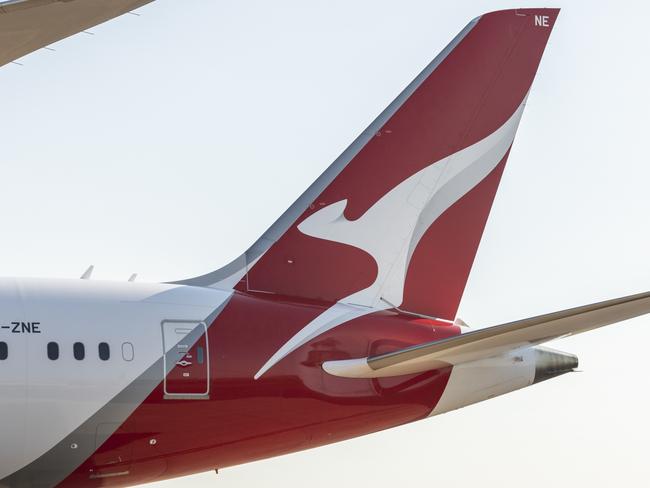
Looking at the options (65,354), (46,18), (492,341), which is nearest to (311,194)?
(492,341)

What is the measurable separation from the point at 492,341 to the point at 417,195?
150 inches

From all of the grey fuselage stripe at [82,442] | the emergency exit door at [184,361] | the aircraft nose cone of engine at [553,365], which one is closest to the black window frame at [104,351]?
the grey fuselage stripe at [82,442]

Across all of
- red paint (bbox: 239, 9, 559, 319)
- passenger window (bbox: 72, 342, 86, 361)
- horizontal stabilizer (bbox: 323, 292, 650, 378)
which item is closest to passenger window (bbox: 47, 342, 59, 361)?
passenger window (bbox: 72, 342, 86, 361)

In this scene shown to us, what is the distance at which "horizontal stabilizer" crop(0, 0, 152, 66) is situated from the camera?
1539 cm

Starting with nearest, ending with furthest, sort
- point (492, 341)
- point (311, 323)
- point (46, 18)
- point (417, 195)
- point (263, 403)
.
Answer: point (46, 18) → point (492, 341) → point (263, 403) → point (311, 323) → point (417, 195)

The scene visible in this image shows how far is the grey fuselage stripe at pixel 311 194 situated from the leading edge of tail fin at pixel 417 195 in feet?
0.05

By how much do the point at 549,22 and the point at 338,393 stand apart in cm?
702

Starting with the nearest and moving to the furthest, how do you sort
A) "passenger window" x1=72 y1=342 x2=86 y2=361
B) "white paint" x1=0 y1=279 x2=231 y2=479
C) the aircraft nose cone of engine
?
"white paint" x1=0 y1=279 x2=231 y2=479 → "passenger window" x1=72 y1=342 x2=86 y2=361 → the aircraft nose cone of engine

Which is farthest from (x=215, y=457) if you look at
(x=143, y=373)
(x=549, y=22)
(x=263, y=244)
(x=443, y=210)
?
(x=549, y=22)

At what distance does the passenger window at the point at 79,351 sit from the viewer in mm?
16500

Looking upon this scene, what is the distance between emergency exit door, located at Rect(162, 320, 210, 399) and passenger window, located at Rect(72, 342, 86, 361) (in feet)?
3.28

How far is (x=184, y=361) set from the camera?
17000mm

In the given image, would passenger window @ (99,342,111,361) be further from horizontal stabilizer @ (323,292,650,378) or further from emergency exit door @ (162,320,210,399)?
horizontal stabilizer @ (323,292,650,378)

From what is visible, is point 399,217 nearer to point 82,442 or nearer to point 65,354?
point 65,354
